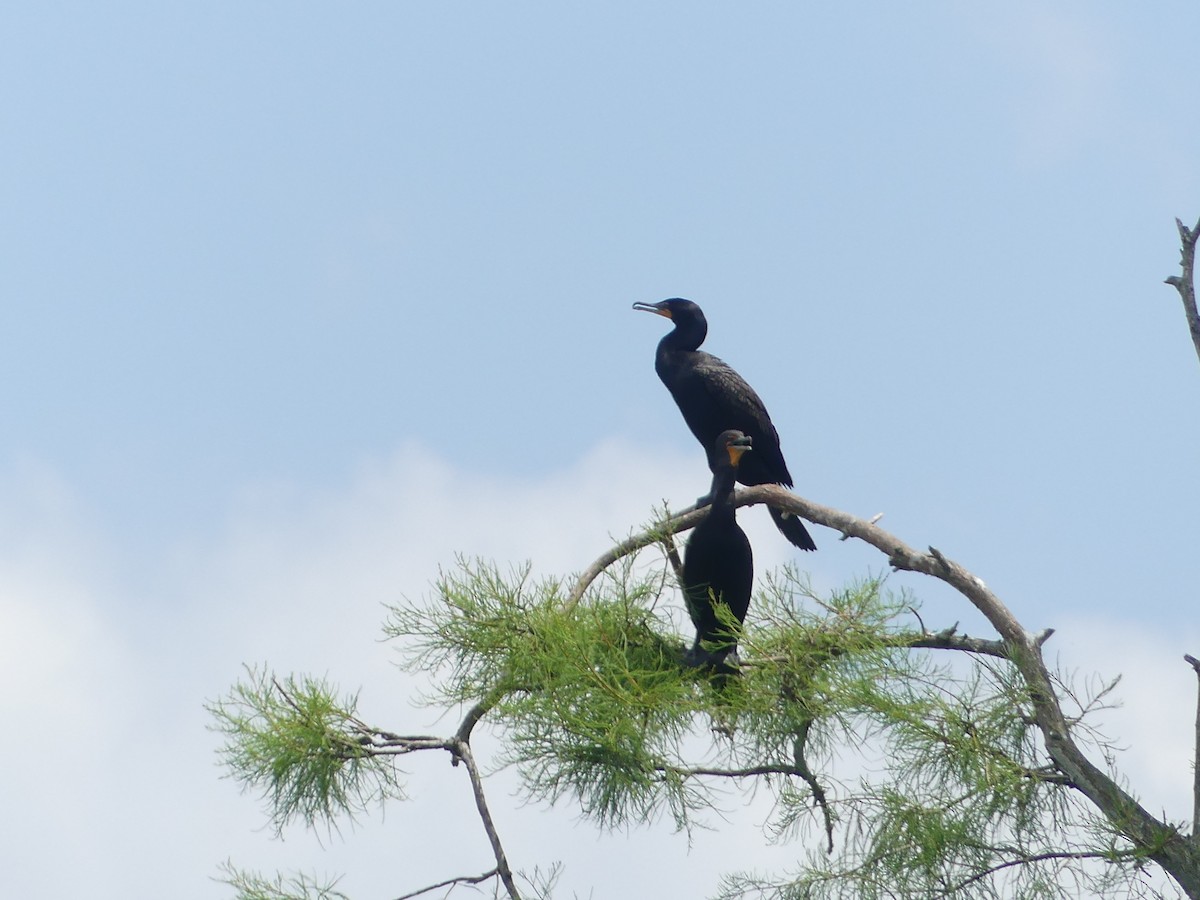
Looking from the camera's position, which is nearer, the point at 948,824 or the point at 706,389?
the point at 948,824

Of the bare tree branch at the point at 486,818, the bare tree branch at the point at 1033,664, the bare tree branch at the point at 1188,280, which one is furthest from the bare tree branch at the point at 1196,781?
the bare tree branch at the point at 486,818

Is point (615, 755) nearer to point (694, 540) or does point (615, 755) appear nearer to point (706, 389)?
point (694, 540)

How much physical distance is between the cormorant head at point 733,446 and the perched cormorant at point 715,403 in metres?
0.80

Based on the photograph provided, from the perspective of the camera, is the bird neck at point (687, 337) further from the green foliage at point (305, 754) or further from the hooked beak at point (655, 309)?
the green foliage at point (305, 754)

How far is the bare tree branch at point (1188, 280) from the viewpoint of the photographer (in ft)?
14.8

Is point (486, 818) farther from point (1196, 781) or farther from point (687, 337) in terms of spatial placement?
point (687, 337)

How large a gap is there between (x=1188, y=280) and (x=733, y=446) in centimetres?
165

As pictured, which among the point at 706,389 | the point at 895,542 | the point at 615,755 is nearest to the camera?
the point at 615,755

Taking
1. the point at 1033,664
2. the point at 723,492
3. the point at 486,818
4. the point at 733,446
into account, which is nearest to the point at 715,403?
the point at 733,446

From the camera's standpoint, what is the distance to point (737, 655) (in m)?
4.27

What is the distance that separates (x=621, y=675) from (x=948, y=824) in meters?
1.14

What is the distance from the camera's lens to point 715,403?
595cm

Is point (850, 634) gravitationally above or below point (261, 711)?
below

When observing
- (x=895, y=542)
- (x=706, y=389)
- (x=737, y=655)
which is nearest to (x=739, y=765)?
(x=737, y=655)
